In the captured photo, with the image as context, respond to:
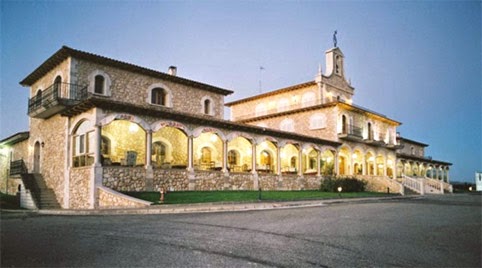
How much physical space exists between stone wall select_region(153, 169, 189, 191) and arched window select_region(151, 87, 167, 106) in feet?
23.6

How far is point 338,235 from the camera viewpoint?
6.73 meters

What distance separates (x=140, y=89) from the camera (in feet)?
75.4

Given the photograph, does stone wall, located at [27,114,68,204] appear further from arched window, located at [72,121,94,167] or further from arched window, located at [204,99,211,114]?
arched window, located at [204,99,211,114]

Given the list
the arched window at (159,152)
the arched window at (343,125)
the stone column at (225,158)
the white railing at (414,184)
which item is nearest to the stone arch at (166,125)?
the stone column at (225,158)

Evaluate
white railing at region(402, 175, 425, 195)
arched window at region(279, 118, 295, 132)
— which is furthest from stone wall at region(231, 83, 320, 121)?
white railing at region(402, 175, 425, 195)

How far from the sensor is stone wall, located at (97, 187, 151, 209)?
12.9 metres

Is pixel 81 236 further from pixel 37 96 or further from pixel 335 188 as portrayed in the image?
pixel 335 188

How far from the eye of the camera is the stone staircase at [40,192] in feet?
59.0

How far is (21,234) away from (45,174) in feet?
50.6

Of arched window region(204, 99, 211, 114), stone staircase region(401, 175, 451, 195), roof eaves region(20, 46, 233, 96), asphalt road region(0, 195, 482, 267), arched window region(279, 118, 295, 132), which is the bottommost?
stone staircase region(401, 175, 451, 195)

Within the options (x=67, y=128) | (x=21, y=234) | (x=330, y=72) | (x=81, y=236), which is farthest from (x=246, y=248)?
(x=330, y=72)

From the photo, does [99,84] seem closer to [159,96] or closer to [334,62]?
[159,96]

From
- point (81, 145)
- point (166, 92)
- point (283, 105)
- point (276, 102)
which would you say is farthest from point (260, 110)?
point (81, 145)

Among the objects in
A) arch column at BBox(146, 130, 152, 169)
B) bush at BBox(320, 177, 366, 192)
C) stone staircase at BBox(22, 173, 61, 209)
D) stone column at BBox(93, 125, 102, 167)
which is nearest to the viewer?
stone column at BBox(93, 125, 102, 167)
